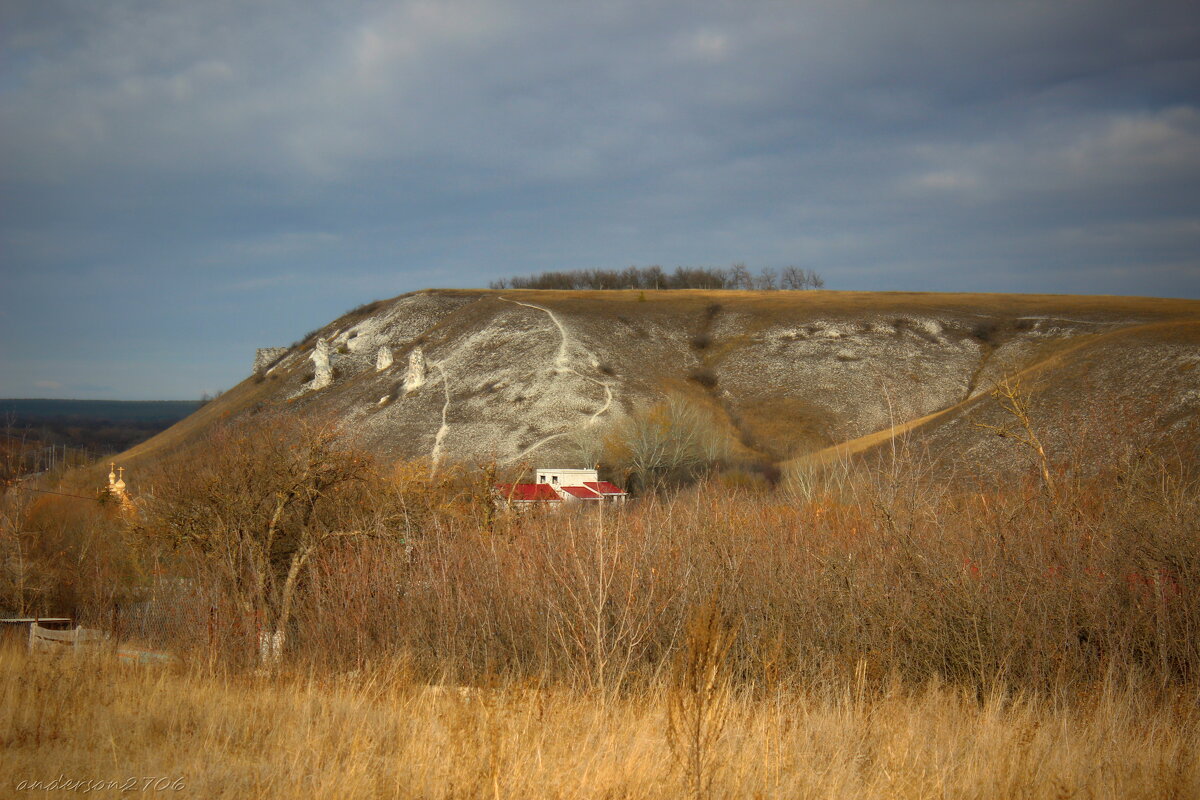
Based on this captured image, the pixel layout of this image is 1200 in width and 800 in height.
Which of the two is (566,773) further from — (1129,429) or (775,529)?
(1129,429)

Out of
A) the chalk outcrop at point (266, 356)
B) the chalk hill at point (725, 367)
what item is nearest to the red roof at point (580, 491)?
the chalk hill at point (725, 367)

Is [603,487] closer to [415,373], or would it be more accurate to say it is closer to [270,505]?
[270,505]

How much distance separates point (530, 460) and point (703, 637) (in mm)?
56284

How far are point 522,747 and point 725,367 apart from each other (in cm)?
7854

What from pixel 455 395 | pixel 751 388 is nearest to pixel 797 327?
pixel 751 388

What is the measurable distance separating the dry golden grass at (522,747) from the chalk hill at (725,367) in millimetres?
40823

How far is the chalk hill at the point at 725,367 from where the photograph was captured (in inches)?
2270

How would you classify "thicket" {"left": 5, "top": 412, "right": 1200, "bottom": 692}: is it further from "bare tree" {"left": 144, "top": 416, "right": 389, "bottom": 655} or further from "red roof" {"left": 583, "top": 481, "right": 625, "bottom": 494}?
"red roof" {"left": 583, "top": 481, "right": 625, "bottom": 494}

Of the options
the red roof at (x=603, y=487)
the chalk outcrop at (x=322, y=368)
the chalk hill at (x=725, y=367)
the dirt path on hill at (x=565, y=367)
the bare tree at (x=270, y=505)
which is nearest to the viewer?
the bare tree at (x=270, y=505)

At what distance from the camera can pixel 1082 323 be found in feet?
268

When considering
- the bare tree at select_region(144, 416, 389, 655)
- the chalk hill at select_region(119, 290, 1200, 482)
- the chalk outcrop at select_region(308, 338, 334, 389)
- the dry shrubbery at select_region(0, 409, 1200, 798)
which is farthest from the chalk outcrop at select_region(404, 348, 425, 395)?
the dry shrubbery at select_region(0, 409, 1200, 798)

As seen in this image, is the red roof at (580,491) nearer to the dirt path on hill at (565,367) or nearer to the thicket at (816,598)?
the dirt path on hill at (565,367)

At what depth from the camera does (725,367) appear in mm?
83000

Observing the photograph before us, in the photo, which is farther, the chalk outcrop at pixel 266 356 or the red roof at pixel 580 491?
the chalk outcrop at pixel 266 356
